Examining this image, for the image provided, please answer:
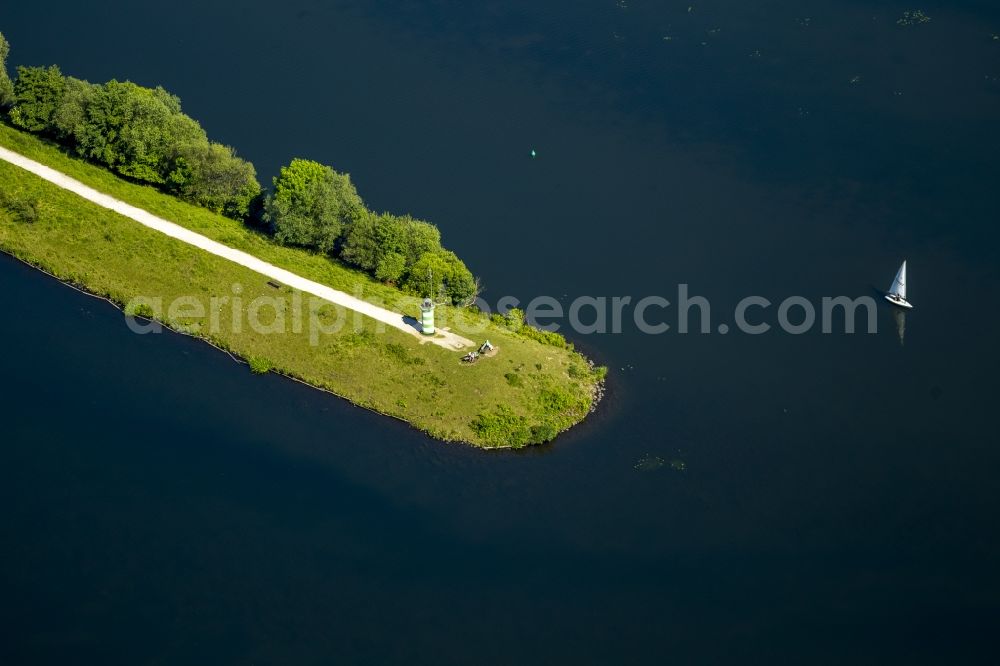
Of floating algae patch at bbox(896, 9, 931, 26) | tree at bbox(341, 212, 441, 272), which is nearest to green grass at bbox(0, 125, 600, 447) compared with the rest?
tree at bbox(341, 212, 441, 272)

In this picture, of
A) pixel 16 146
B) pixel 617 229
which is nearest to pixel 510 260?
pixel 617 229

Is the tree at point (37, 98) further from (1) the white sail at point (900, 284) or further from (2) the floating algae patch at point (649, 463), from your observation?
(1) the white sail at point (900, 284)

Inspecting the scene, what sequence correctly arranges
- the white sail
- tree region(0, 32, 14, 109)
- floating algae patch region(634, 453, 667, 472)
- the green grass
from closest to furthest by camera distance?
1. floating algae patch region(634, 453, 667, 472)
2. the green grass
3. the white sail
4. tree region(0, 32, 14, 109)

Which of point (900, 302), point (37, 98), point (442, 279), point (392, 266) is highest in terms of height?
point (37, 98)

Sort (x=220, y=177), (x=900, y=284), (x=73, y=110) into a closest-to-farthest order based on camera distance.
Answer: (x=900, y=284) < (x=220, y=177) < (x=73, y=110)

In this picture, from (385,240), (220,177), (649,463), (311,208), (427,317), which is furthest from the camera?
(220,177)

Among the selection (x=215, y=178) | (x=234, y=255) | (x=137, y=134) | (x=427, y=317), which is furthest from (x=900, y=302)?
(x=137, y=134)

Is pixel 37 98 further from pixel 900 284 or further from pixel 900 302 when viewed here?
pixel 900 302

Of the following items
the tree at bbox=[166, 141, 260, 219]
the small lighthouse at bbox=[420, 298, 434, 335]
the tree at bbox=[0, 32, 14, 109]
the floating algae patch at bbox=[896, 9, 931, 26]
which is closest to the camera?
the small lighthouse at bbox=[420, 298, 434, 335]

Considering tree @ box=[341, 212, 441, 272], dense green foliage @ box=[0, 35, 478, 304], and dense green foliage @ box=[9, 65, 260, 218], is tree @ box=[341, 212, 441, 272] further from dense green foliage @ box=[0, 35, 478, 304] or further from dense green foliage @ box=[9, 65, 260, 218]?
dense green foliage @ box=[9, 65, 260, 218]
